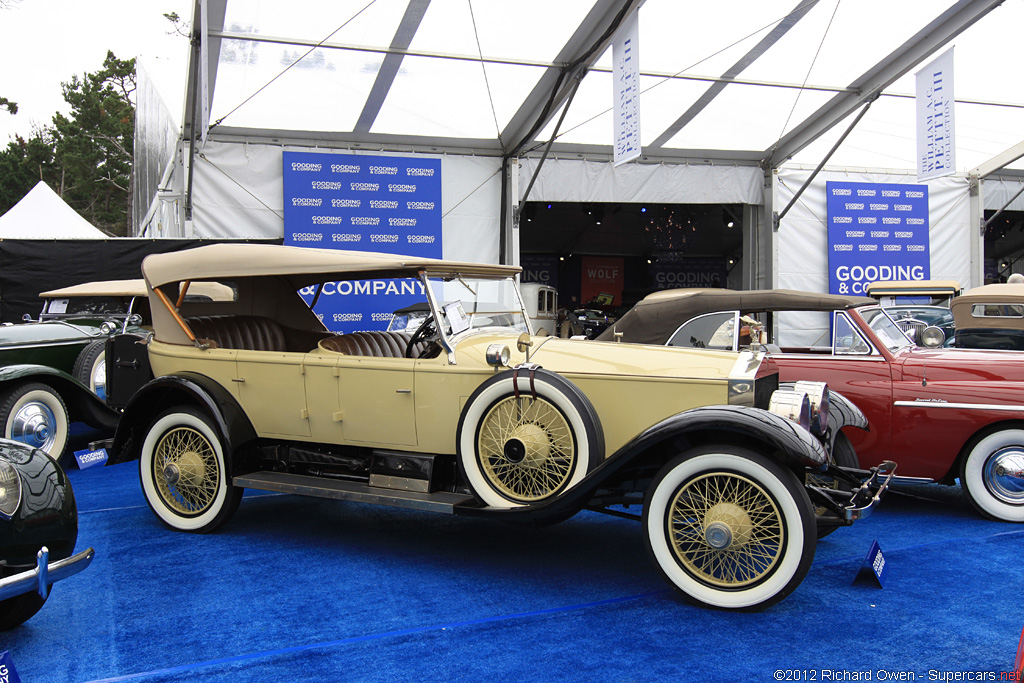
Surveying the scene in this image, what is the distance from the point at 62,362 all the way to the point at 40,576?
17.6 feet

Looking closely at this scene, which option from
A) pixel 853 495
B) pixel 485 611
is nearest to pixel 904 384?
pixel 853 495

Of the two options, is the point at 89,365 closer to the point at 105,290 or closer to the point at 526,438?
the point at 105,290

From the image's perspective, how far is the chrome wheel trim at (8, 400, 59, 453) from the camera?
581cm

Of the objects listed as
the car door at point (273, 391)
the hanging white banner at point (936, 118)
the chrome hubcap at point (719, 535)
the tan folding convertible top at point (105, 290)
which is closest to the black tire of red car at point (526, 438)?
the chrome hubcap at point (719, 535)

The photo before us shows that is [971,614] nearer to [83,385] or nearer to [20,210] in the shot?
[83,385]

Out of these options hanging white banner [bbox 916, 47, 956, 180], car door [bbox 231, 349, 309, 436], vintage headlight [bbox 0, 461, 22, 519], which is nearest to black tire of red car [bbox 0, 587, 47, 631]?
vintage headlight [bbox 0, 461, 22, 519]

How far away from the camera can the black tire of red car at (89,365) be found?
22.5 ft

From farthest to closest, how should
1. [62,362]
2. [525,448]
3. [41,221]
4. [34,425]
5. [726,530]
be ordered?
[41,221] < [62,362] < [34,425] < [525,448] < [726,530]

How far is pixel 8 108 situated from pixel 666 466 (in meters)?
42.4

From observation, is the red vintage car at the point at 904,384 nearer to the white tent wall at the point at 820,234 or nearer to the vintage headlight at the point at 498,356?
the vintage headlight at the point at 498,356

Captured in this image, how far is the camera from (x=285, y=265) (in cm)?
411

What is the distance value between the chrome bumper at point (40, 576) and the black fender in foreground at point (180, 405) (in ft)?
4.77

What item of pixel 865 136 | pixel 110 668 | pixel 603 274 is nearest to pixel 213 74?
pixel 110 668

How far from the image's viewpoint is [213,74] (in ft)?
30.9
